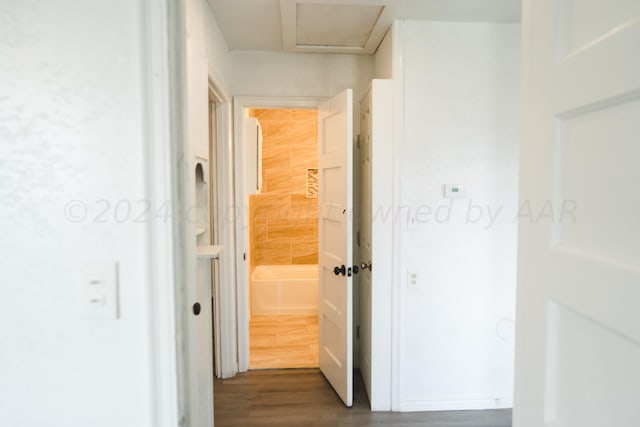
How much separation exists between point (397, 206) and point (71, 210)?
183cm

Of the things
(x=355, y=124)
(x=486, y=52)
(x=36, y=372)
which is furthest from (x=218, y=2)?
(x=36, y=372)

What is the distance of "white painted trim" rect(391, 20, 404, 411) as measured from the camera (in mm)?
2125

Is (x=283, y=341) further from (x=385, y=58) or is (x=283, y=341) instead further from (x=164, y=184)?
Result: (x=164, y=184)

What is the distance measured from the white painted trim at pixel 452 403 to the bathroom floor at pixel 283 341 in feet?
2.86

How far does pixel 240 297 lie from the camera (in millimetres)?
Answer: 2721

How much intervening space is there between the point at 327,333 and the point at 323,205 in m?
1.01

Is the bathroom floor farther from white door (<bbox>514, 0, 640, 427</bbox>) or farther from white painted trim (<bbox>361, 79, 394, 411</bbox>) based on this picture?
white door (<bbox>514, 0, 640, 427</bbox>)

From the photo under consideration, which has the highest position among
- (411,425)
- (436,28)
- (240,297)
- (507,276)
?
(436,28)

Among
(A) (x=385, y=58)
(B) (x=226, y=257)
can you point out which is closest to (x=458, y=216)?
(A) (x=385, y=58)

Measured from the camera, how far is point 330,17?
6.91 ft

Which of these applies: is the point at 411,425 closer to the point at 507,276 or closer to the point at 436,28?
the point at 507,276

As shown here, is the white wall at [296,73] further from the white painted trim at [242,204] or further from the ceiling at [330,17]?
the ceiling at [330,17]

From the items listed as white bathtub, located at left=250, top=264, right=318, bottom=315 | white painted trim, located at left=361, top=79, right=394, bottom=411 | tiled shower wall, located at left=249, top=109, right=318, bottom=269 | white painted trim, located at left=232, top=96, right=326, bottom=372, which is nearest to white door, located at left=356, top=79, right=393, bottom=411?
white painted trim, located at left=361, top=79, right=394, bottom=411

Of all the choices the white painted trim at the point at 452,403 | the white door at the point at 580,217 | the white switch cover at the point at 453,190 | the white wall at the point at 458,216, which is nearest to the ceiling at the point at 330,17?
the white wall at the point at 458,216
